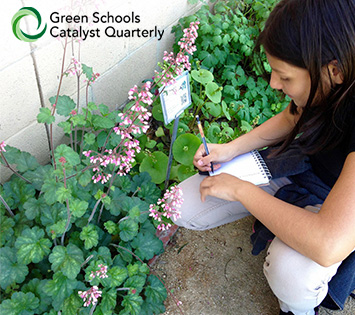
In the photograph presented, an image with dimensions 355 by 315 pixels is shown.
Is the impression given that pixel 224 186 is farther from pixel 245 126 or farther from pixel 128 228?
pixel 245 126

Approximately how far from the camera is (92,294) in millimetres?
1293

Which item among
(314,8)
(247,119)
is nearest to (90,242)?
(314,8)

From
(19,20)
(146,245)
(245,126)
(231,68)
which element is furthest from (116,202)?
(231,68)

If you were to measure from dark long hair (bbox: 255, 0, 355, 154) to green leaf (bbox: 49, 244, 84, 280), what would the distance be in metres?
1.05

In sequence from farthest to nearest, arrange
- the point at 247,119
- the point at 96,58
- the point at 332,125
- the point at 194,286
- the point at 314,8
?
1. the point at 247,119
2. the point at 96,58
3. the point at 194,286
4. the point at 332,125
5. the point at 314,8

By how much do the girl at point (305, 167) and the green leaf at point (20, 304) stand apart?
78 cm

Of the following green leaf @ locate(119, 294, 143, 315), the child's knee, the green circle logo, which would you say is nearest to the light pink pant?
the child's knee

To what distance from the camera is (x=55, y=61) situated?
1.73 metres

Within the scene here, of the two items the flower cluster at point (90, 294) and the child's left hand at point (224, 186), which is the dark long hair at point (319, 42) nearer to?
the child's left hand at point (224, 186)

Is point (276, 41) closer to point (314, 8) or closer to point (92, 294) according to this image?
point (314, 8)

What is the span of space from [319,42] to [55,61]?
1.20 meters

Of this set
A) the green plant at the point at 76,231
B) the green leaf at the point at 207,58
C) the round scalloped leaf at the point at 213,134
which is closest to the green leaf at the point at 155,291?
the green plant at the point at 76,231

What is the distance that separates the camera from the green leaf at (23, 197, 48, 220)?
146cm

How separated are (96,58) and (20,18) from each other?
1.78 ft
